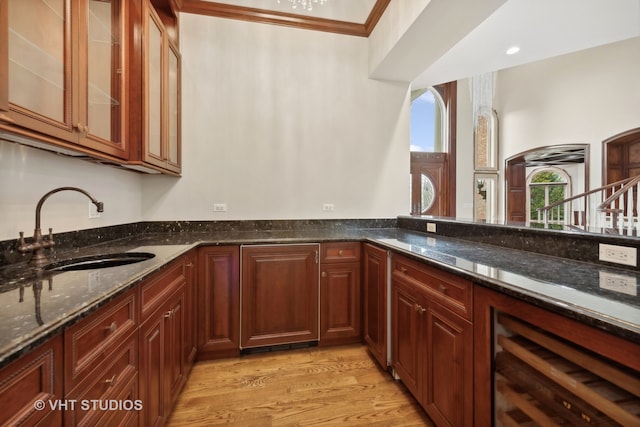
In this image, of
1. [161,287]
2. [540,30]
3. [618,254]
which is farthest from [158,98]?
[540,30]

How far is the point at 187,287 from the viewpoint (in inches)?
71.8

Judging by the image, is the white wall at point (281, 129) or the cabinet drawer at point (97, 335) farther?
the white wall at point (281, 129)

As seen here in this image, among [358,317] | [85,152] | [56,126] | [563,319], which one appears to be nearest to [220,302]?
[358,317]

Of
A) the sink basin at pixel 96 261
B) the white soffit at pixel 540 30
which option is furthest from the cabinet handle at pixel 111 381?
the white soffit at pixel 540 30

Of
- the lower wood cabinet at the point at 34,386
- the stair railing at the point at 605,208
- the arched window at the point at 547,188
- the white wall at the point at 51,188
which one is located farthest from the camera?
the arched window at the point at 547,188

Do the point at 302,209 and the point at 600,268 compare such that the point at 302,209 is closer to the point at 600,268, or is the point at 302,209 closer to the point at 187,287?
the point at 187,287

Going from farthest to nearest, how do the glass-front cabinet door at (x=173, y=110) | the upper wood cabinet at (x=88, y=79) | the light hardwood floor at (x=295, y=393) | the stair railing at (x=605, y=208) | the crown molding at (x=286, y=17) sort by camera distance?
1. the stair railing at (x=605, y=208)
2. the crown molding at (x=286, y=17)
3. the glass-front cabinet door at (x=173, y=110)
4. the light hardwood floor at (x=295, y=393)
5. the upper wood cabinet at (x=88, y=79)

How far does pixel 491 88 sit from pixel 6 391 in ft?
28.3

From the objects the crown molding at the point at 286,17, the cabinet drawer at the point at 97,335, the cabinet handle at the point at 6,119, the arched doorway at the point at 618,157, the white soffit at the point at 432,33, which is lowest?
the cabinet drawer at the point at 97,335

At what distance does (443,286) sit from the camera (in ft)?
4.24

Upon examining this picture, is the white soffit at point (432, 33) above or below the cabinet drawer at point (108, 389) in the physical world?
above

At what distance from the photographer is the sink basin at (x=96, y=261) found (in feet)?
4.28

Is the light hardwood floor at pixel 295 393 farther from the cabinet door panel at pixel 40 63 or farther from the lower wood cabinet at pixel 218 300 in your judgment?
the cabinet door panel at pixel 40 63

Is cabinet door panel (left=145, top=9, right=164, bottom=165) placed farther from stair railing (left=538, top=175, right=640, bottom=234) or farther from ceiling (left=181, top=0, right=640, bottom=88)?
stair railing (left=538, top=175, right=640, bottom=234)
